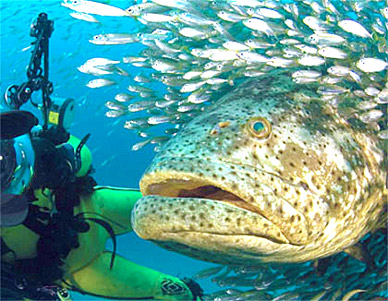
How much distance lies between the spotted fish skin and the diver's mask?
1.20 metres

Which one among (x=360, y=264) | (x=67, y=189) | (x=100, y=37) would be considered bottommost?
(x=360, y=264)

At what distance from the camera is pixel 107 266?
4609 millimetres

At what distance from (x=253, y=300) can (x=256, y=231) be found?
7.54ft

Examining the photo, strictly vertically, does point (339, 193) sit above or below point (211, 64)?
below

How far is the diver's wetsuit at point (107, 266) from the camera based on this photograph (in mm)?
4328

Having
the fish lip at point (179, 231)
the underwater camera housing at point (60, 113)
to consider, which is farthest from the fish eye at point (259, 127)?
the underwater camera housing at point (60, 113)

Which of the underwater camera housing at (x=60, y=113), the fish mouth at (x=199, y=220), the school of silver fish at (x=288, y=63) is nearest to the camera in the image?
the fish mouth at (x=199, y=220)

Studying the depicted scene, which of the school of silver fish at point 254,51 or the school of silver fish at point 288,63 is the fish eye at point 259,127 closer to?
the school of silver fish at point 288,63

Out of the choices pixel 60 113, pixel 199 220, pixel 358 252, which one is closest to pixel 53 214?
pixel 60 113

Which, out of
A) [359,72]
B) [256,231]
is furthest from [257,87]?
[256,231]

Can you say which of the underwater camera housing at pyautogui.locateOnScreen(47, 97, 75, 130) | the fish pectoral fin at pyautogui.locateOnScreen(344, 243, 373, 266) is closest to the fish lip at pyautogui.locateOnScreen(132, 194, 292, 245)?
the fish pectoral fin at pyautogui.locateOnScreen(344, 243, 373, 266)

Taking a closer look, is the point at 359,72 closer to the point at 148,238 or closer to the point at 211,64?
the point at 211,64

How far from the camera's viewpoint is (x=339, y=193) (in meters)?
2.96

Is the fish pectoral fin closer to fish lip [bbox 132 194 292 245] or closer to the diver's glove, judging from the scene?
fish lip [bbox 132 194 292 245]
